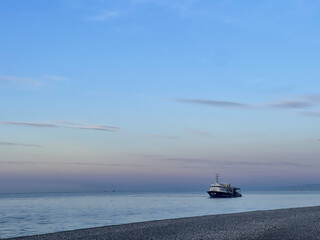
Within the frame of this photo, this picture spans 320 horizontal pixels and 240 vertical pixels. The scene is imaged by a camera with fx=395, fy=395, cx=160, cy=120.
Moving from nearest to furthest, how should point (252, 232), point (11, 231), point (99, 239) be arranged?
point (99, 239) → point (252, 232) → point (11, 231)

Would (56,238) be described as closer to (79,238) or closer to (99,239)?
(79,238)

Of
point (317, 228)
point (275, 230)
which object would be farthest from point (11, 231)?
point (317, 228)

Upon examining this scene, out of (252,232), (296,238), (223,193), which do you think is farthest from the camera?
(223,193)

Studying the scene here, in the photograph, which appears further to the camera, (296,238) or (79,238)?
(79,238)

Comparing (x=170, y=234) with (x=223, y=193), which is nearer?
(x=170, y=234)

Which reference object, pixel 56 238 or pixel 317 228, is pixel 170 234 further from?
pixel 317 228

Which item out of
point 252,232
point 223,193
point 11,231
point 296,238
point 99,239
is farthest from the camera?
point 223,193

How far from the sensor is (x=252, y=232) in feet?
98.0

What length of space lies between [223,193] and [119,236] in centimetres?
11340

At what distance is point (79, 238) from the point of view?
29.4 meters

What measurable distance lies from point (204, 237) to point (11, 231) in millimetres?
24757

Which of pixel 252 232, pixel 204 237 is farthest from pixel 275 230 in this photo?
pixel 204 237

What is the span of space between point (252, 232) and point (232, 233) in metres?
1.53

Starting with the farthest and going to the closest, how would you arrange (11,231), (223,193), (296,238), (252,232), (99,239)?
(223,193), (11,231), (252,232), (99,239), (296,238)
